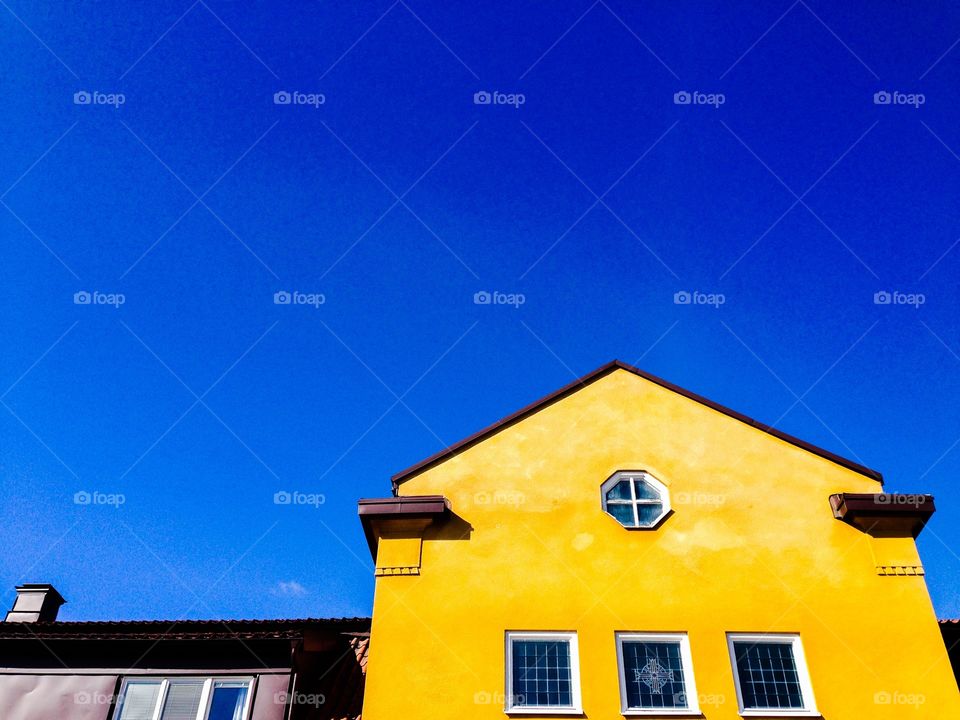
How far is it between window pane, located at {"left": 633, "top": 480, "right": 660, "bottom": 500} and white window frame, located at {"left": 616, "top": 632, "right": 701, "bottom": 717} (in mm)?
2832

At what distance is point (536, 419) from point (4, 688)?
37.6 ft

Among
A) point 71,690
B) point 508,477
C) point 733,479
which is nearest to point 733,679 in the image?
point 733,479

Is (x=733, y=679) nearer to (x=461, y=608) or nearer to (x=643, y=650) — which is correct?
(x=643, y=650)

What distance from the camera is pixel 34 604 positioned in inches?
795

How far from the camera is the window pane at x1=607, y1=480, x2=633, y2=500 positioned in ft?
52.5

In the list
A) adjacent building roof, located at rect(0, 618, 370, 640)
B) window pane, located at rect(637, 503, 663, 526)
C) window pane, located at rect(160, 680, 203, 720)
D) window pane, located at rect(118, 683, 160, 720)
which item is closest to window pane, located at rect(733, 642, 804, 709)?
window pane, located at rect(637, 503, 663, 526)

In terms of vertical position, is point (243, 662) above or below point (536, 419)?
below

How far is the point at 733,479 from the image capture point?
53.0 feet

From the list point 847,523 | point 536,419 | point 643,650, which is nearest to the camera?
point 643,650

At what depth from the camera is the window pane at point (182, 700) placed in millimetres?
14328

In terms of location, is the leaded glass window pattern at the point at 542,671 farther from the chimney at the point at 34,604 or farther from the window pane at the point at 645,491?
the chimney at the point at 34,604

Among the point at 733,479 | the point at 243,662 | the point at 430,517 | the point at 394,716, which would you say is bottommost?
the point at 394,716

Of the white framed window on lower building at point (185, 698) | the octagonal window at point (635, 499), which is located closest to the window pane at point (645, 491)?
the octagonal window at point (635, 499)

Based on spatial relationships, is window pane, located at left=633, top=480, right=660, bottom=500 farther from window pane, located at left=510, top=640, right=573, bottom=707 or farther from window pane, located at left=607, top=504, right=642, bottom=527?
window pane, located at left=510, top=640, right=573, bottom=707
